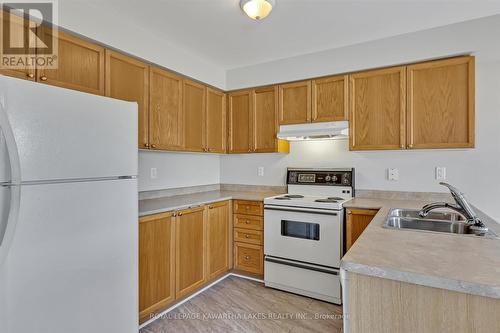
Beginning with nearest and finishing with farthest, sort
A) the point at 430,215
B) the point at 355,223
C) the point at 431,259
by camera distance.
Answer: the point at 431,259 → the point at 430,215 → the point at 355,223

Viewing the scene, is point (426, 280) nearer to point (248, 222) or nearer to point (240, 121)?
point (248, 222)

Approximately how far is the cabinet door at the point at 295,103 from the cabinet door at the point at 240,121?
1.37 feet

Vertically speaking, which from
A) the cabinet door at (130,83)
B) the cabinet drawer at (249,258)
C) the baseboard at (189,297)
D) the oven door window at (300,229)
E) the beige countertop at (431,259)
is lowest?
the baseboard at (189,297)

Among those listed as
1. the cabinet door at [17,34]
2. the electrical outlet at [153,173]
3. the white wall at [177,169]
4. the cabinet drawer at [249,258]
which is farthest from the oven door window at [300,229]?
the cabinet door at [17,34]

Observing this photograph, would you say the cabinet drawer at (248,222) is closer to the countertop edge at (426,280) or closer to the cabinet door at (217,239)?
the cabinet door at (217,239)

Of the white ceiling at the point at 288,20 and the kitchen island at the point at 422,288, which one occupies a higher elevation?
the white ceiling at the point at 288,20

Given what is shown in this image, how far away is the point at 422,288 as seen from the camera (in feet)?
3.02

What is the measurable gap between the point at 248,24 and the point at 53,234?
2.05m

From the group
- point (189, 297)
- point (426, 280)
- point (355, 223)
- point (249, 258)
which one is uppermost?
point (426, 280)

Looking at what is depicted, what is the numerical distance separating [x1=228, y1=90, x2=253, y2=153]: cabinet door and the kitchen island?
233cm

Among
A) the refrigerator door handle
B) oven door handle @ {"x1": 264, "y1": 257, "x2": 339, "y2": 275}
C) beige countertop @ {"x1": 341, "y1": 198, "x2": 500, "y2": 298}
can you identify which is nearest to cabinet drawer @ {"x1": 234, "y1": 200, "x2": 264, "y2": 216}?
oven door handle @ {"x1": 264, "y1": 257, "x2": 339, "y2": 275}

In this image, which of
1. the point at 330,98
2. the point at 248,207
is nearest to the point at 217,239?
the point at 248,207

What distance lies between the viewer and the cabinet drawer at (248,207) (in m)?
2.89

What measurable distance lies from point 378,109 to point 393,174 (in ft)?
2.25
